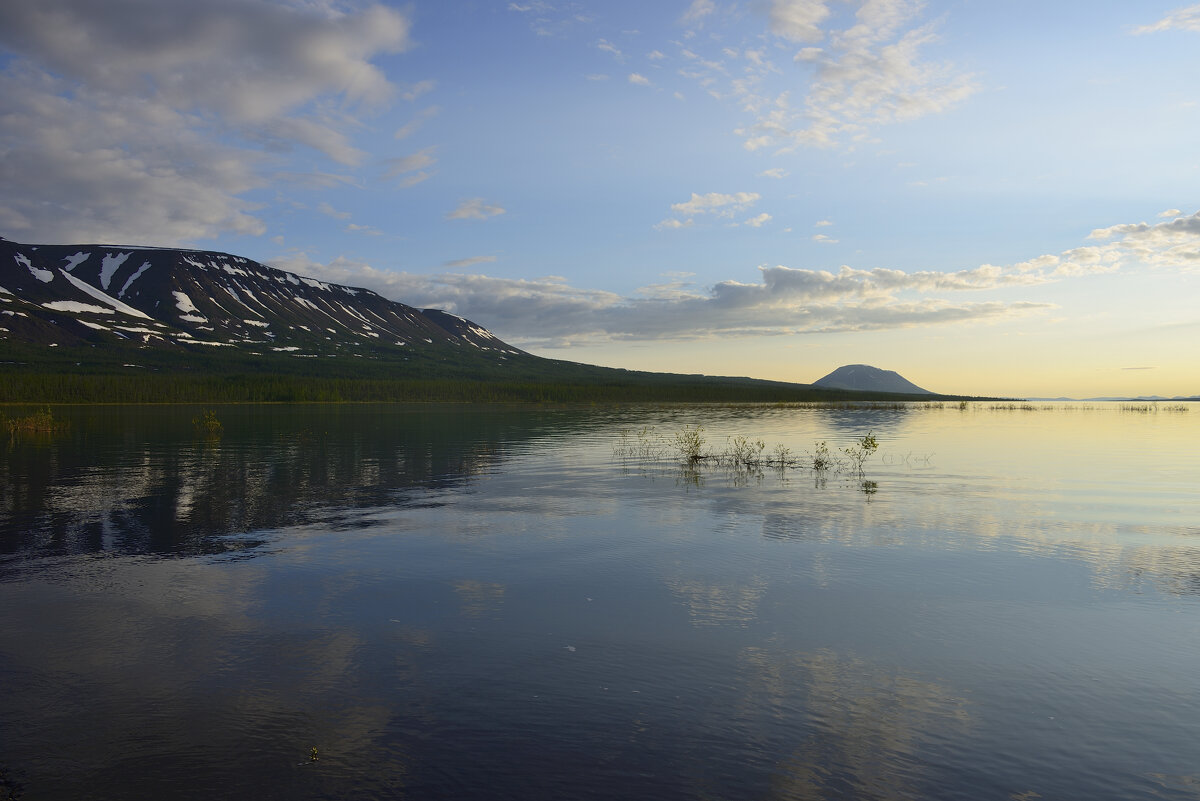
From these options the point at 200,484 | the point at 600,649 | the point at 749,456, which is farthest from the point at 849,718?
the point at 749,456

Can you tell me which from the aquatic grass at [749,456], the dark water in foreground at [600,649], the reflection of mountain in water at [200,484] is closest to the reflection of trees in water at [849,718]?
the dark water in foreground at [600,649]

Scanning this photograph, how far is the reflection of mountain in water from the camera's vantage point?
70.8 feet

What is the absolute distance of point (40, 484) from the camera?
32.1 m

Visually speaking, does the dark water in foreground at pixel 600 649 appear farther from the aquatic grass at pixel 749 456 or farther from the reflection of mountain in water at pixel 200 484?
the aquatic grass at pixel 749 456

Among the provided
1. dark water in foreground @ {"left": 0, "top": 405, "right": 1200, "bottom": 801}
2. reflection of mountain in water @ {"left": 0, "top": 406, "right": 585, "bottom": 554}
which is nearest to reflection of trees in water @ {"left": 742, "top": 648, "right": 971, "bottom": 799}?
dark water in foreground @ {"left": 0, "top": 405, "right": 1200, "bottom": 801}

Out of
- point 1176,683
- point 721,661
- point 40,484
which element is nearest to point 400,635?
point 721,661

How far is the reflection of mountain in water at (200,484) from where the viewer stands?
21570 millimetres

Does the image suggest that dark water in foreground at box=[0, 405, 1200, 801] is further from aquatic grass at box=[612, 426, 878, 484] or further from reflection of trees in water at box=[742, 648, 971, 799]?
aquatic grass at box=[612, 426, 878, 484]

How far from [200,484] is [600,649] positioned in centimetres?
2725

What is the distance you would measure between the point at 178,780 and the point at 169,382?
201366 millimetres

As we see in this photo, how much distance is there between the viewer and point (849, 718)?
30.7ft

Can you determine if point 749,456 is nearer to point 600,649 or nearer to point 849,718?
point 600,649

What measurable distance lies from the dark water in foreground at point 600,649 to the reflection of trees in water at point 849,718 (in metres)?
0.04

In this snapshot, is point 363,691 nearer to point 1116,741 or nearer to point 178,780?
point 178,780
